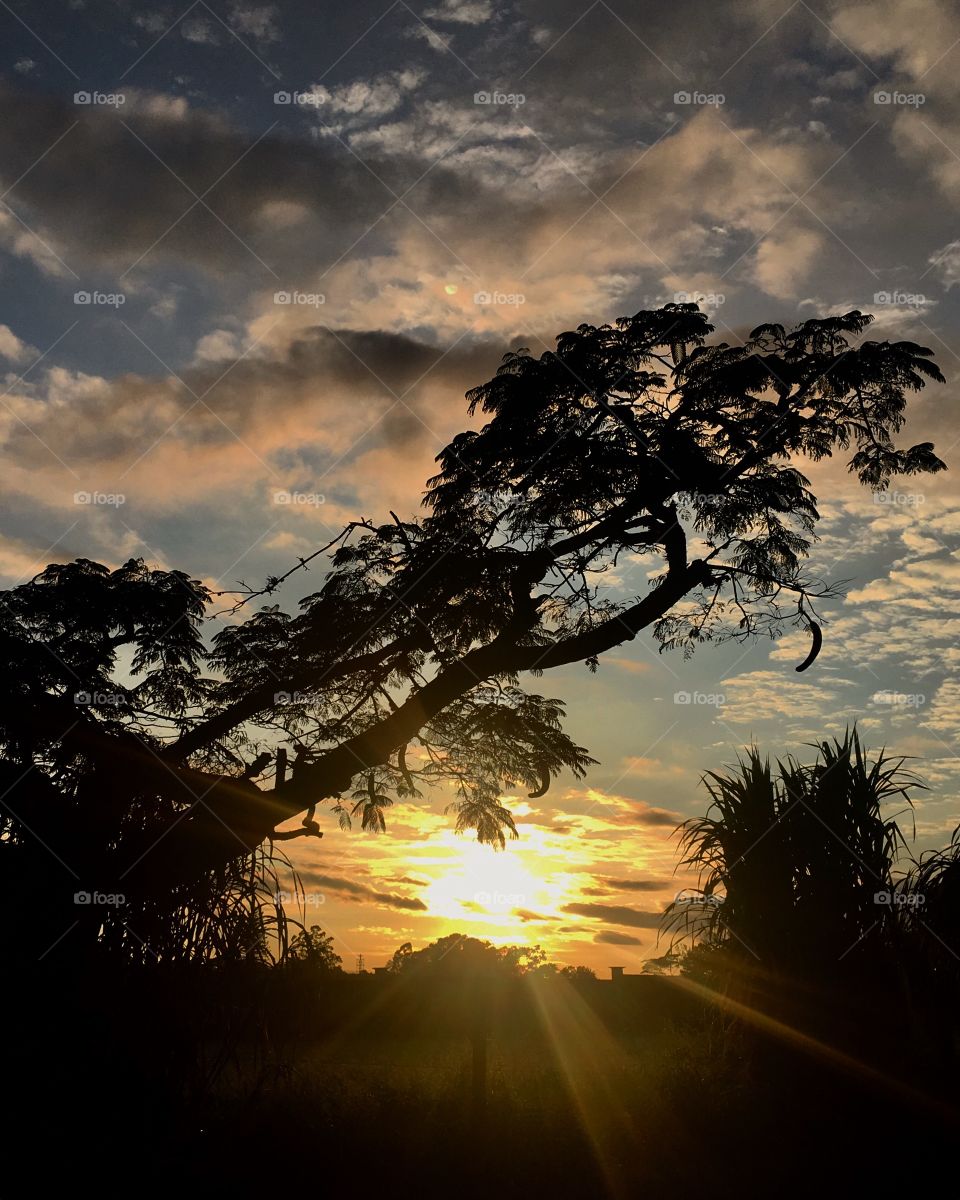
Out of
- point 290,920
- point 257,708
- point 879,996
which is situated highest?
point 257,708

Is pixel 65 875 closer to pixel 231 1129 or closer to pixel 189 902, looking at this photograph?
Answer: pixel 189 902

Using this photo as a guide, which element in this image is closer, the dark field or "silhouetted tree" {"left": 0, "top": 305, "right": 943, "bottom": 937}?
the dark field

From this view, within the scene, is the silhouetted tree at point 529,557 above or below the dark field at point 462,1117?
above

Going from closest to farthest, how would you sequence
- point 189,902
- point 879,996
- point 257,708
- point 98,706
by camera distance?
point 189,902
point 879,996
point 257,708
point 98,706

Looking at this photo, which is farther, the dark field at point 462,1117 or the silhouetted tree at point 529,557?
the silhouetted tree at point 529,557

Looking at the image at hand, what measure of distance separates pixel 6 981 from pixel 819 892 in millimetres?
7231

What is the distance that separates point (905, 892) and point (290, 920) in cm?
610

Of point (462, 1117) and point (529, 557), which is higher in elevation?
A: point (529, 557)

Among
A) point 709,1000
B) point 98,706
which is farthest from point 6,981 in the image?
point 98,706

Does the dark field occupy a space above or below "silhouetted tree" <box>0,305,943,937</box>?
below

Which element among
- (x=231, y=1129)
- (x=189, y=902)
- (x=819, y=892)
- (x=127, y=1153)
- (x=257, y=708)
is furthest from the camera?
(x=257, y=708)

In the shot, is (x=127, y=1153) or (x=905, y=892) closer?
(x=127, y=1153)

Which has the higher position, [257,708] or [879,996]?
[257,708]

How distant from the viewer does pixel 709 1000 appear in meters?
9.54
